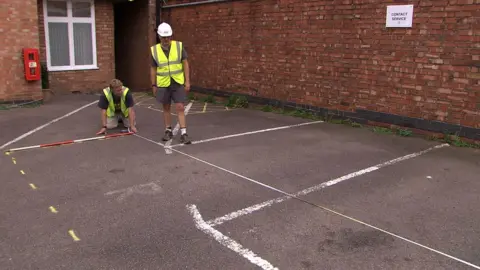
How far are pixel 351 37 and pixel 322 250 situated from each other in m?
6.19

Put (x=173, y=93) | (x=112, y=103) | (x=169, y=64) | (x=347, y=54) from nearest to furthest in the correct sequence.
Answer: (x=169, y=64), (x=173, y=93), (x=112, y=103), (x=347, y=54)

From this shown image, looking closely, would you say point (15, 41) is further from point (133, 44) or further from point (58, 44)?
point (133, 44)

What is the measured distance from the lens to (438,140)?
7773mm

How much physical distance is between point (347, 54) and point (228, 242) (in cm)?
626

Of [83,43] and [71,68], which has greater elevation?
[83,43]

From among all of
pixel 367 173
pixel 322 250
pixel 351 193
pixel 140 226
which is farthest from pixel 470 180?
pixel 140 226

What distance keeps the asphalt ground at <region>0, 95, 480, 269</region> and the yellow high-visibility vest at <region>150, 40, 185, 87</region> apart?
3.48 feet

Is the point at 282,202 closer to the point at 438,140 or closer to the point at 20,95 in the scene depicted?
the point at 438,140

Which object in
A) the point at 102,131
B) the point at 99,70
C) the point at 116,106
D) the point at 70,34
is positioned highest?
the point at 70,34

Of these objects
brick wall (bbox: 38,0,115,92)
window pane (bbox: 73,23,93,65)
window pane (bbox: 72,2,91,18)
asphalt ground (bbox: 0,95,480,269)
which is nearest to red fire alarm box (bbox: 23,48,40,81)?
brick wall (bbox: 38,0,115,92)

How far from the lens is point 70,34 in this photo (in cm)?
1384

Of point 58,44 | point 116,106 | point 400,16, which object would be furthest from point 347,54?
point 58,44

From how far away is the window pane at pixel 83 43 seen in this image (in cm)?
1399

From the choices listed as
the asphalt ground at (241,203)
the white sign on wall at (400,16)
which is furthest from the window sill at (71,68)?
the white sign on wall at (400,16)
